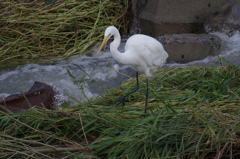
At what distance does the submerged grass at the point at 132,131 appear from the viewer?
2.10 metres

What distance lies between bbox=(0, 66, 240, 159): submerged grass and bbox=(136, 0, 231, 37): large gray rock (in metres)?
2.03

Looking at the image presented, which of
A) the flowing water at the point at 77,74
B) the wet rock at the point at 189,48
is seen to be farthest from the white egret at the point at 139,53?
the wet rock at the point at 189,48

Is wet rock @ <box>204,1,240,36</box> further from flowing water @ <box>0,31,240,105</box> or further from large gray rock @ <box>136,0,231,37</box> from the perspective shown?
flowing water @ <box>0,31,240,105</box>

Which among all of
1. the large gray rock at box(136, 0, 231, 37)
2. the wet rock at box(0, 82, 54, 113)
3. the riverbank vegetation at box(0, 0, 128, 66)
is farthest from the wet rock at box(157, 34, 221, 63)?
the wet rock at box(0, 82, 54, 113)

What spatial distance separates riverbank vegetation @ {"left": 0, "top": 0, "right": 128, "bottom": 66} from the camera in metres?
4.66

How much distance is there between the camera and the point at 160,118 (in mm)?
2373

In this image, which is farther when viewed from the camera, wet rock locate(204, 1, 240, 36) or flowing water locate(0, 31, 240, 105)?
wet rock locate(204, 1, 240, 36)

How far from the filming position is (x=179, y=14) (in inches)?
188

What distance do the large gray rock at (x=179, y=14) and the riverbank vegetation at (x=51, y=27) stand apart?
52 centimetres

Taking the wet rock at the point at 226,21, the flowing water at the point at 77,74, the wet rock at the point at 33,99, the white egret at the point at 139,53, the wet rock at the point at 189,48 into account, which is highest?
the white egret at the point at 139,53

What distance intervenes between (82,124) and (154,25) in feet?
8.85

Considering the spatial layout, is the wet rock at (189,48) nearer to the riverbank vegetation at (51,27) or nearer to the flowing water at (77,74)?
the flowing water at (77,74)

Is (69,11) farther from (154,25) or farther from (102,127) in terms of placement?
(102,127)

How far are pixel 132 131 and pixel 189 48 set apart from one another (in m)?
2.28
